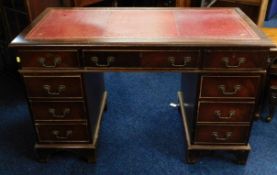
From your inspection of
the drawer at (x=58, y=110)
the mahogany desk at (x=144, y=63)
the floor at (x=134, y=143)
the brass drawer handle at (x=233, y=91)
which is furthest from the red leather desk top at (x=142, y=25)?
the floor at (x=134, y=143)

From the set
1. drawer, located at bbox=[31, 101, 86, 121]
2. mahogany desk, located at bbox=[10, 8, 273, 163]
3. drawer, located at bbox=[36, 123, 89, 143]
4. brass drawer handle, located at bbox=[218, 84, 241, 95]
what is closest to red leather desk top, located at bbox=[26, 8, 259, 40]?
mahogany desk, located at bbox=[10, 8, 273, 163]

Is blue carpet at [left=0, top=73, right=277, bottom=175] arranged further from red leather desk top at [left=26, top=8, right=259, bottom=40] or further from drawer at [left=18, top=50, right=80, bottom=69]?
red leather desk top at [left=26, top=8, right=259, bottom=40]

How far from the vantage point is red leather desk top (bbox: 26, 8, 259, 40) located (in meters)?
1.44

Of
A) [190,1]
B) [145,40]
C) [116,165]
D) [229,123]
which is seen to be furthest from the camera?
[190,1]

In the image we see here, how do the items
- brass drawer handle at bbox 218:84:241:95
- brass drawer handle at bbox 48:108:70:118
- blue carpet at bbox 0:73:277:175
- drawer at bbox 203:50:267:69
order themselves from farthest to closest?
blue carpet at bbox 0:73:277:175 → brass drawer handle at bbox 48:108:70:118 → brass drawer handle at bbox 218:84:241:95 → drawer at bbox 203:50:267:69

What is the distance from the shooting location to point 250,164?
177 centimetres

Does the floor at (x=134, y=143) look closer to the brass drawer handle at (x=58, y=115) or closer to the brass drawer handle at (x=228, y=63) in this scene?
the brass drawer handle at (x=58, y=115)

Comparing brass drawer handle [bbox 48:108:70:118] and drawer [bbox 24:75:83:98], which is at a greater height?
drawer [bbox 24:75:83:98]

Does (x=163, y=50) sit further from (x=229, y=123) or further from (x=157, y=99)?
(x=157, y=99)

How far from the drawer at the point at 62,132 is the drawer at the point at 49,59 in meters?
0.37

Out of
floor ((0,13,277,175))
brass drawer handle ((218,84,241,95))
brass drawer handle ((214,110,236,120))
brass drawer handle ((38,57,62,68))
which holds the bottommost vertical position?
floor ((0,13,277,175))

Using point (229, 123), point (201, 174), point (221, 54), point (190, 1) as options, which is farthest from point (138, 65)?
point (190, 1)

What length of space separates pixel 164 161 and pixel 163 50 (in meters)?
0.74

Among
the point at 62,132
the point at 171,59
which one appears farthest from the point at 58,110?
the point at 171,59
